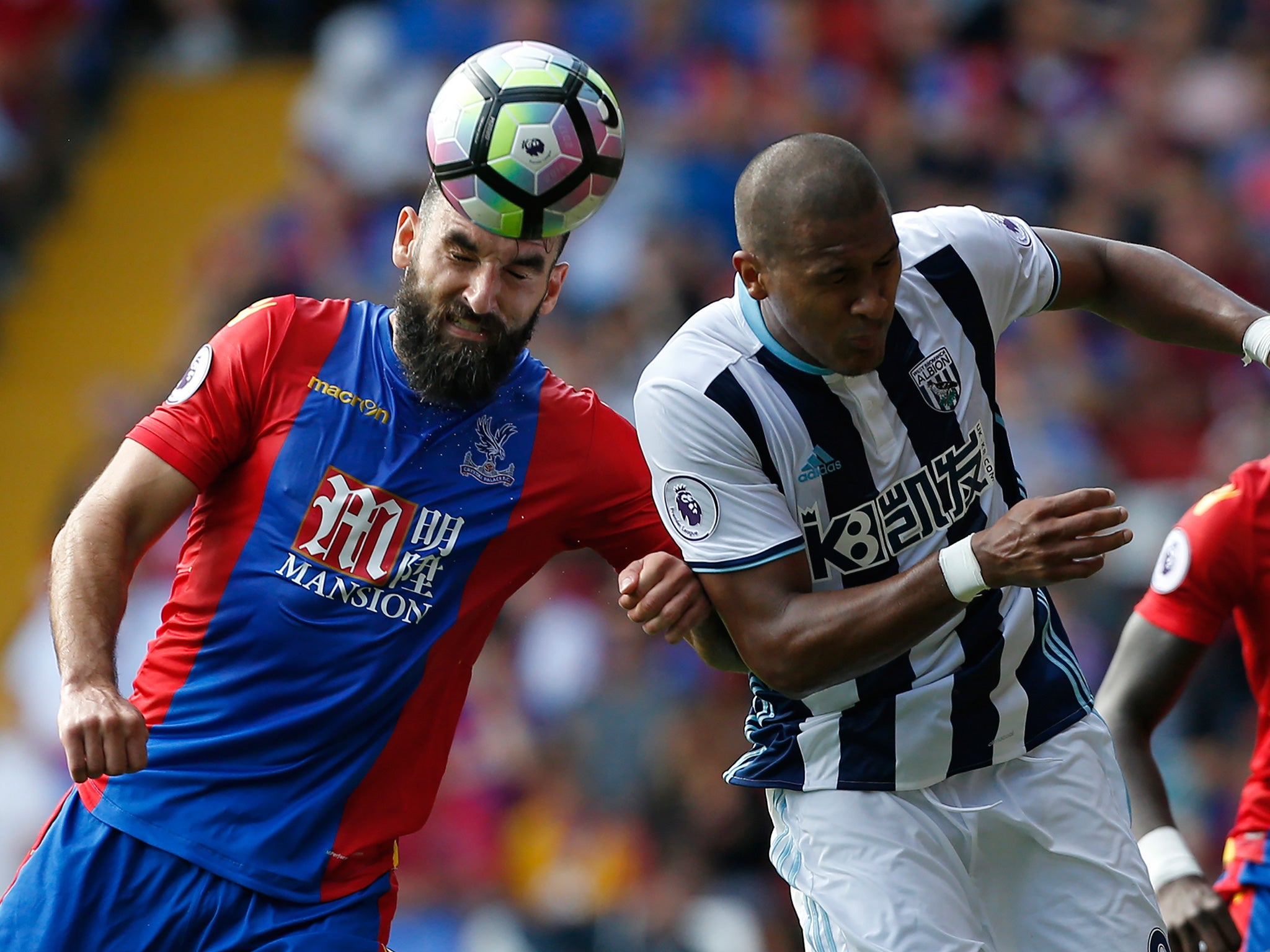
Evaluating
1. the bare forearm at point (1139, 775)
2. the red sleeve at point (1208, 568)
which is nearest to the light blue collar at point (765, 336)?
the red sleeve at point (1208, 568)

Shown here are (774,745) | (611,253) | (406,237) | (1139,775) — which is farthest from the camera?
(611,253)

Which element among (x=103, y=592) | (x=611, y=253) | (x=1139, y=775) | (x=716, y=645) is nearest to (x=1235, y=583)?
(x=1139, y=775)

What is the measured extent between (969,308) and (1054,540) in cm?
→ 86

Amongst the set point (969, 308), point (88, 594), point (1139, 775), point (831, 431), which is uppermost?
point (969, 308)

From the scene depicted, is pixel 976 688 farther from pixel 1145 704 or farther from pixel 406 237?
pixel 406 237

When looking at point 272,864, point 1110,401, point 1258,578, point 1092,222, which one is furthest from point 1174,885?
point 1092,222

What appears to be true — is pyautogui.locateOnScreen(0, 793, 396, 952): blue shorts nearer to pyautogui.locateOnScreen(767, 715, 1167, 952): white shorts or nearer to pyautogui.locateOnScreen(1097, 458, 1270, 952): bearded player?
pyautogui.locateOnScreen(767, 715, 1167, 952): white shorts

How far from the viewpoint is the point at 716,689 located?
24.1 feet

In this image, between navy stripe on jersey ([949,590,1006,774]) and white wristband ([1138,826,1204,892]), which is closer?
navy stripe on jersey ([949,590,1006,774])

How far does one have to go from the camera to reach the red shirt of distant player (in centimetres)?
423

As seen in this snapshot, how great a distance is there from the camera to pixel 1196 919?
416 centimetres

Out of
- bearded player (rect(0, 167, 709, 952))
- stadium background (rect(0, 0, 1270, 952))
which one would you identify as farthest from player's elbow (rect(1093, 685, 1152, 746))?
stadium background (rect(0, 0, 1270, 952))

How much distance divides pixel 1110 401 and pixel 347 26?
24.0ft

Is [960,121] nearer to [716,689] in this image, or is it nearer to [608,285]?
[608,285]
